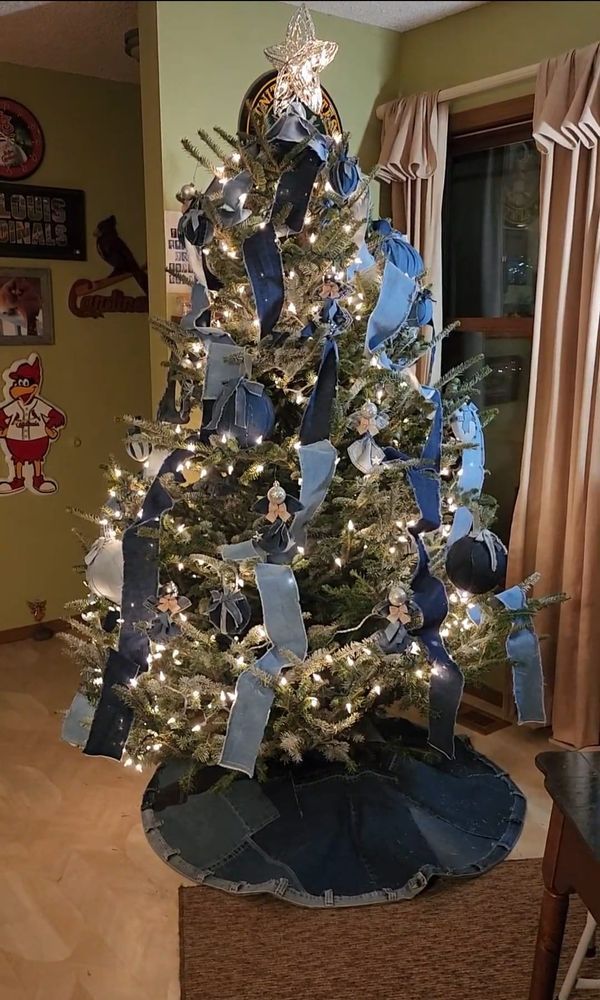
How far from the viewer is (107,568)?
209cm

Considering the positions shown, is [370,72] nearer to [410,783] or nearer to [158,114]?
[158,114]

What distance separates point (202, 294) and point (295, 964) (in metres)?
1.63

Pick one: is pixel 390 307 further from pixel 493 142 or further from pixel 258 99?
pixel 493 142

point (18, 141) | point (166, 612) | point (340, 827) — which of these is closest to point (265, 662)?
point (166, 612)

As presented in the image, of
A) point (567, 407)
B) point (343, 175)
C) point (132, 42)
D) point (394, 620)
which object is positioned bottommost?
point (394, 620)

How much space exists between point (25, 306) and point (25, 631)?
1.42 metres

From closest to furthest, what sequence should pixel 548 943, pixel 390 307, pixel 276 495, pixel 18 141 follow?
pixel 548 943 < pixel 276 495 < pixel 390 307 < pixel 18 141

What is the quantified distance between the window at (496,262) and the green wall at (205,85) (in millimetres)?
364

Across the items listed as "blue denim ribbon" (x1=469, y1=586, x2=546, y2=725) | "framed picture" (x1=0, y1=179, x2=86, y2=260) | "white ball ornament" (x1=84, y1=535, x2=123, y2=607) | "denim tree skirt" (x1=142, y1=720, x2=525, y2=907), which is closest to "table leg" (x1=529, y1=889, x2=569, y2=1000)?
"denim tree skirt" (x1=142, y1=720, x2=525, y2=907)

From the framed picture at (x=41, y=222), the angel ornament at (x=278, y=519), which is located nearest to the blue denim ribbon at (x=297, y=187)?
the angel ornament at (x=278, y=519)

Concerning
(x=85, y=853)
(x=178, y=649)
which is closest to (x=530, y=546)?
(x=178, y=649)

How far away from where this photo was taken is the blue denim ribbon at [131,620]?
201cm

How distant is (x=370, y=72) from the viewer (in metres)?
2.93

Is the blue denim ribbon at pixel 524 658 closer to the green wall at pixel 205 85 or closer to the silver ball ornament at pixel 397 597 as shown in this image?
the silver ball ornament at pixel 397 597
